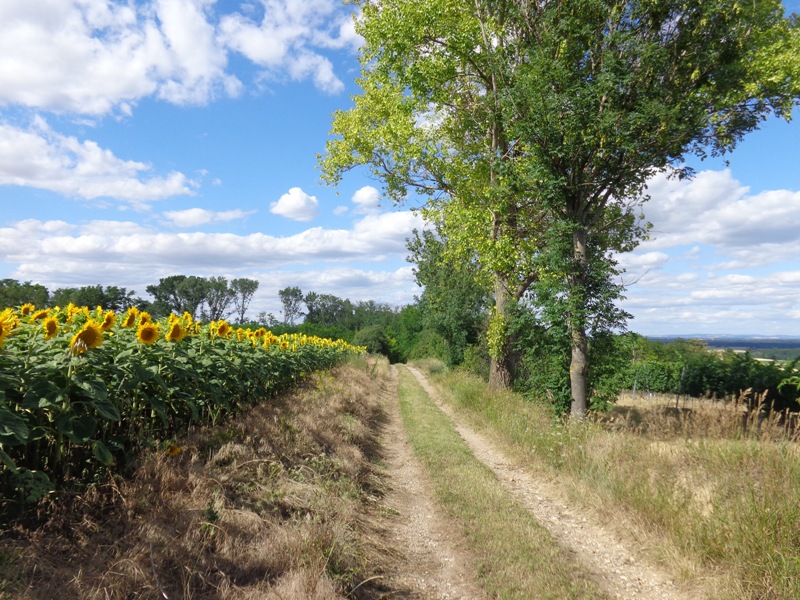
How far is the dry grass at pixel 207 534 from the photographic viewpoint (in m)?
2.74

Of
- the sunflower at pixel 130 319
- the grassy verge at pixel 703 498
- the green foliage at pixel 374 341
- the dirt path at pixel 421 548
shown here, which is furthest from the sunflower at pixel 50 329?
the green foliage at pixel 374 341

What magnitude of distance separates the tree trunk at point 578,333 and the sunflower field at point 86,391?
7537 millimetres

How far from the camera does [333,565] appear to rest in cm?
373

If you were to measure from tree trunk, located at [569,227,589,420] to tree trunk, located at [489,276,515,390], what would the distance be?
3256 millimetres

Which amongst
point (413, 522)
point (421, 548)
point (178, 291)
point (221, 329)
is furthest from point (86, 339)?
point (178, 291)

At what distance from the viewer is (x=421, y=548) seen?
4828mm

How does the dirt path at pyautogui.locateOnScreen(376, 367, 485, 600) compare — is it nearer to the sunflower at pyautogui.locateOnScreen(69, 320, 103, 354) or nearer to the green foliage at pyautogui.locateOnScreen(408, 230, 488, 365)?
the sunflower at pyautogui.locateOnScreen(69, 320, 103, 354)

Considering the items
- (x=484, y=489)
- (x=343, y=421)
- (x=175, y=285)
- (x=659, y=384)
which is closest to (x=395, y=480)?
(x=484, y=489)

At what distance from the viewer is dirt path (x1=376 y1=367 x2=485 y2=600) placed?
399 centimetres

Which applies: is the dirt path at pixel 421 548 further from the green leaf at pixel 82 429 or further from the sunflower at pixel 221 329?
the sunflower at pixel 221 329

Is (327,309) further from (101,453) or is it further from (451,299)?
(101,453)

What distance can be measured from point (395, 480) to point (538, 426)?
4.06 metres

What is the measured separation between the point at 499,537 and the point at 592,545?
1.11m

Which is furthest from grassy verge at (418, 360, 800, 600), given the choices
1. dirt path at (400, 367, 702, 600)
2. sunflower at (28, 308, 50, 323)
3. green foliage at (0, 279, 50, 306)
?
green foliage at (0, 279, 50, 306)
